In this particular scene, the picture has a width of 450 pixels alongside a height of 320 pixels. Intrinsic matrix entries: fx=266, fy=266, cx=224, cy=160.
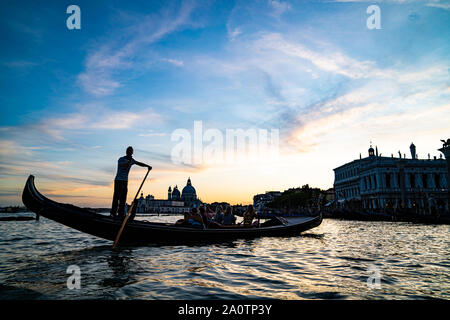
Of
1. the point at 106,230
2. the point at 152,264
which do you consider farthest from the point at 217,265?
the point at 106,230

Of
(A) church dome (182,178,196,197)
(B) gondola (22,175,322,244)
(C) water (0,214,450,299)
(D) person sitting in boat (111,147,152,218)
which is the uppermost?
(A) church dome (182,178,196,197)

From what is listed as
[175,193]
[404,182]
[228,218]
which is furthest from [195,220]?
[175,193]

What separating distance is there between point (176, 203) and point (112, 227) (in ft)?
518

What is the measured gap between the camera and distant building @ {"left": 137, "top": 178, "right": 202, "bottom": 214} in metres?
159

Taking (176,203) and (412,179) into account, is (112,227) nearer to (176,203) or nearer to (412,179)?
(412,179)

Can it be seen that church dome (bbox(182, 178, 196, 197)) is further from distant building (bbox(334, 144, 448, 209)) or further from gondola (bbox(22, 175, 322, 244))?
gondola (bbox(22, 175, 322, 244))

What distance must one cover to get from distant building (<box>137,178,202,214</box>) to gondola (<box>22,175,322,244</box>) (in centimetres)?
14479

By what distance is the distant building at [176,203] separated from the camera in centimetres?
15925

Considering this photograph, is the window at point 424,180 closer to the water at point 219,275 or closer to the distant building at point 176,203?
the water at point 219,275

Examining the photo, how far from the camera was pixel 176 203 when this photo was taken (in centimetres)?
16188

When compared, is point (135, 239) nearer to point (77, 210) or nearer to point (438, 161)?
point (77, 210)

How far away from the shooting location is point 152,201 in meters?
173

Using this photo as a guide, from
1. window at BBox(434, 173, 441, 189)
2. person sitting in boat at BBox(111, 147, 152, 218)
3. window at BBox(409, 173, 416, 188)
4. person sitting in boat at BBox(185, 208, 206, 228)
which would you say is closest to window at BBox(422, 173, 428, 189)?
window at BBox(409, 173, 416, 188)
